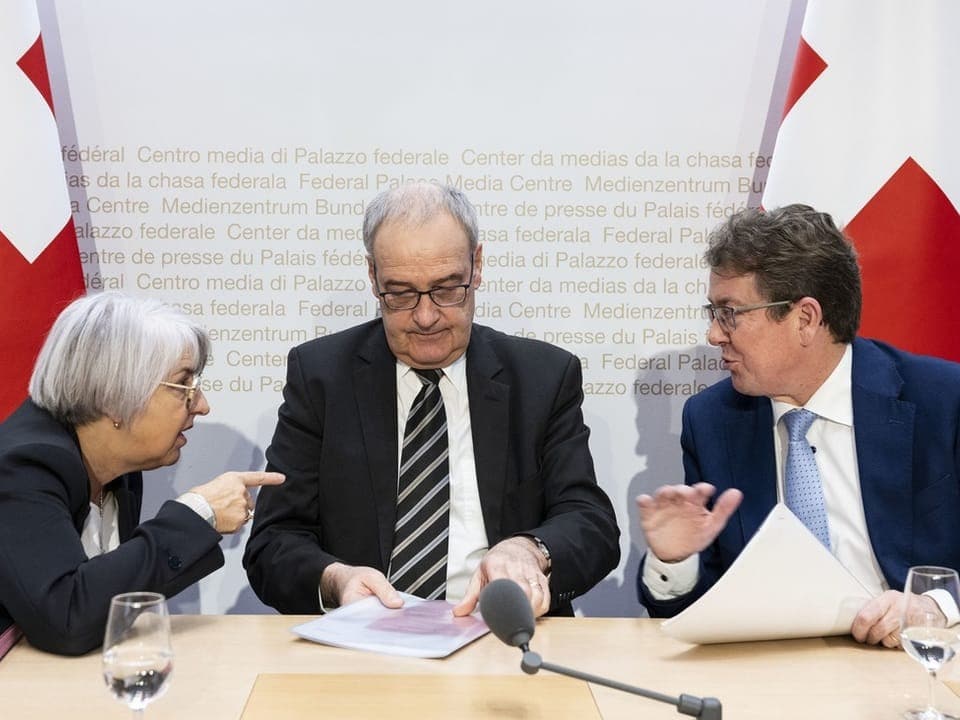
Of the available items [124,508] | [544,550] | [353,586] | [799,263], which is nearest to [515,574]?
[544,550]

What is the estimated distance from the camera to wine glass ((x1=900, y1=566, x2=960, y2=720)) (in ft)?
6.08

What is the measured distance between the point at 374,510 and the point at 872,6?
2.22m

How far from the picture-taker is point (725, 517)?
2.45 metres

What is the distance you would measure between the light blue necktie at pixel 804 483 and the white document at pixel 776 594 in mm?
558

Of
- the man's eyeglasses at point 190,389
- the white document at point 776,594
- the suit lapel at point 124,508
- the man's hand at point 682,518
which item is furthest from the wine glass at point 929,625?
the suit lapel at point 124,508

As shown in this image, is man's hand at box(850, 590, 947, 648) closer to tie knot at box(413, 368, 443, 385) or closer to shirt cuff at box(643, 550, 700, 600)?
shirt cuff at box(643, 550, 700, 600)

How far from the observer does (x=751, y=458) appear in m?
2.95

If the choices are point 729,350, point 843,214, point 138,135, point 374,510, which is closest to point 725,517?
point 729,350

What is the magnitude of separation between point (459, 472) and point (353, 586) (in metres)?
0.65

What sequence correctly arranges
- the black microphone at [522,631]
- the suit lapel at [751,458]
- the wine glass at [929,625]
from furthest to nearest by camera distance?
the suit lapel at [751,458]
the wine glass at [929,625]
the black microphone at [522,631]

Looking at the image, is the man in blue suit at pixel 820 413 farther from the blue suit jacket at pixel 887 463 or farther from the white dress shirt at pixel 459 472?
the white dress shirt at pixel 459 472

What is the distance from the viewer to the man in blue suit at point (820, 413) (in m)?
2.78

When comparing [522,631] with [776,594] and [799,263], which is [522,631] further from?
[799,263]

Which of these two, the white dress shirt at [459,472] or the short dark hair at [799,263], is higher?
the short dark hair at [799,263]
